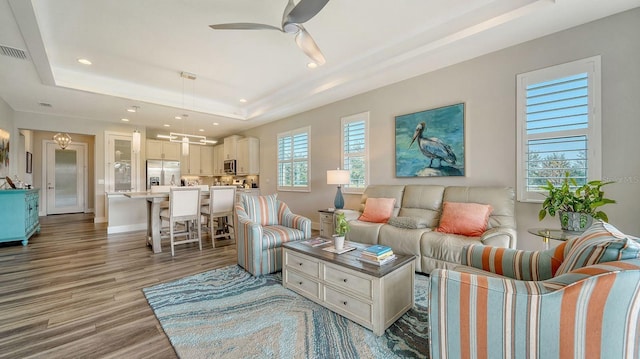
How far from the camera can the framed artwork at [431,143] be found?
3533 millimetres

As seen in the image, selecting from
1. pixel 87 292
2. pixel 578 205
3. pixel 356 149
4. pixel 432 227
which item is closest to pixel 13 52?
pixel 87 292

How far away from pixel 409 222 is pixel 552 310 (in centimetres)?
227

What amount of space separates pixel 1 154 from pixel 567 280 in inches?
302

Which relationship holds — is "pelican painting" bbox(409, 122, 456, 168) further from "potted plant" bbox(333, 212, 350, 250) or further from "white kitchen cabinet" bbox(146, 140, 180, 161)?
"white kitchen cabinet" bbox(146, 140, 180, 161)

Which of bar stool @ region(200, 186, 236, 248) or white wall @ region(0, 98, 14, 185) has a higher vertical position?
white wall @ region(0, 98, 14, 185)

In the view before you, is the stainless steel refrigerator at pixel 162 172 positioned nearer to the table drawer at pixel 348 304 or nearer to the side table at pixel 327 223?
the side table at pixel 327 223

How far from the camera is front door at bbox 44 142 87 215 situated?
25.9 feet

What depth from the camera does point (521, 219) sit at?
308cm

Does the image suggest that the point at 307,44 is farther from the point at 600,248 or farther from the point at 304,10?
the point at 600,248

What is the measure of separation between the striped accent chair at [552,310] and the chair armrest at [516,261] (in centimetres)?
Result: 36

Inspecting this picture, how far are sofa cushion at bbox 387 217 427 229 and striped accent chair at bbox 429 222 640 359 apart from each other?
1899 millimetres

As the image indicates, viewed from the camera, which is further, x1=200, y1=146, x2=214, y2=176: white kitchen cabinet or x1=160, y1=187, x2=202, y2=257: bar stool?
x1=200, y1=146, x2=214, y2=176: white kitchen cabinet

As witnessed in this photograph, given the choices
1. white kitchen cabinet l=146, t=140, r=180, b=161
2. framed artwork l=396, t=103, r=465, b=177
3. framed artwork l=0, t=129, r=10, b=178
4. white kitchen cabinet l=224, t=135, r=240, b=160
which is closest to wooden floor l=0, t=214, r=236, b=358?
framed artwork l=0, t=129, r=10, b=178

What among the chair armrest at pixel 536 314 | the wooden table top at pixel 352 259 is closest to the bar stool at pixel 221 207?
the wooden table top at pixel 352 259
